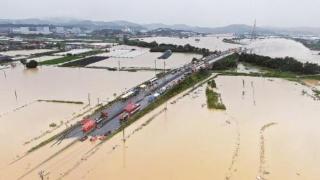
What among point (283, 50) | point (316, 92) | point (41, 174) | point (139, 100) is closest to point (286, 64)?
point (316, 92)

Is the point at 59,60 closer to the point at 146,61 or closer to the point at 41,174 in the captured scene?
the point at 146,61

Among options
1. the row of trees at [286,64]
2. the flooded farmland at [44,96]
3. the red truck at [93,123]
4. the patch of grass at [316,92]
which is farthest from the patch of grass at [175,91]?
the patch of grass at [316,92]

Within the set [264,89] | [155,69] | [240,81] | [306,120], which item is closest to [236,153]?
[306,120]

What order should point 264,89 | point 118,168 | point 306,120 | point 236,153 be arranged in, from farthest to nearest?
1. point 264,89
2. point 306,120
3. point 236,153
4. point 118,168

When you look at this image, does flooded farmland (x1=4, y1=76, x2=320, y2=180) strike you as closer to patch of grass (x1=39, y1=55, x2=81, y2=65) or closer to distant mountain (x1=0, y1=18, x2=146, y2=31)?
patch of grass (x1=39, y1=55, x2=81, y2=65)

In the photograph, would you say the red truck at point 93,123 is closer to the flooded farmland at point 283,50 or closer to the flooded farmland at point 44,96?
the flooded farmland at point 44,96

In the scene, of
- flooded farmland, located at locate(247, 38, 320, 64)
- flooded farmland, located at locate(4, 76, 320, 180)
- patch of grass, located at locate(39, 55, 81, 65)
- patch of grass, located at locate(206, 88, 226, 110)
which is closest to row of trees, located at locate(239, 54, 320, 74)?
flooded farmland, located at locate(247, 38, 320, 64)

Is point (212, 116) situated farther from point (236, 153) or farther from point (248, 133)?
point (236, 153)

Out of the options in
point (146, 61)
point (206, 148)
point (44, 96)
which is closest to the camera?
point (206, 148)
